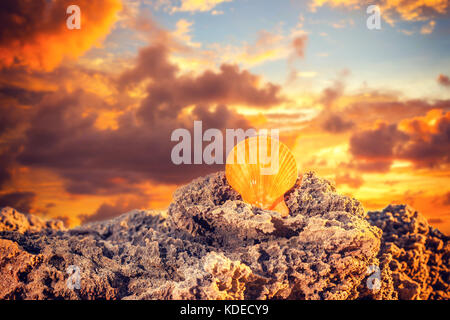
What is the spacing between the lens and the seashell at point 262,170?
6270 mm

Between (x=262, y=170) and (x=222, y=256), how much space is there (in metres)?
1.83

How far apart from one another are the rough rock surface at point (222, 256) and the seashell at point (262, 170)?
0.25 meters

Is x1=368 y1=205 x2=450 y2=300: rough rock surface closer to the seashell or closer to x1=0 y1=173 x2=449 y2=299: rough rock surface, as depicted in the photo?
x1=0 y1=173 x2=449 y2=299: rough rock surface

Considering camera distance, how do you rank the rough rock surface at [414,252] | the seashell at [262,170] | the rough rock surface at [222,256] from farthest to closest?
the rough rock surface at [414,252]
the seashell at [262,170]
the rough rock surface at [222,256]

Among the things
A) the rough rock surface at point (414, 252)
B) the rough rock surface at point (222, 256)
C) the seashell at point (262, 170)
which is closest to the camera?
the rough rock surface at point (222, 256)

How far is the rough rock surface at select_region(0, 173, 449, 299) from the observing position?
511cm

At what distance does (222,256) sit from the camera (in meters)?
→ 5.09

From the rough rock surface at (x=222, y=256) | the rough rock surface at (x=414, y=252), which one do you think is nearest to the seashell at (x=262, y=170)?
the rough rock surface at (x=222, y=256)

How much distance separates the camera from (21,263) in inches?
212

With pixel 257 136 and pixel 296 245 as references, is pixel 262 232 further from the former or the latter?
pixel 257 136

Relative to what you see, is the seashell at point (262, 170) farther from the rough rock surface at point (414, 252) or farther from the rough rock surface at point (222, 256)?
the rough rock surface at point (414, 252)

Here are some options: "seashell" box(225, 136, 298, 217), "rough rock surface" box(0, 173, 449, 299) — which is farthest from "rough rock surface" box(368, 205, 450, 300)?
"seashell" box(225, 136, 298, 217)

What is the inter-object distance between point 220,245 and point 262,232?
81 cm

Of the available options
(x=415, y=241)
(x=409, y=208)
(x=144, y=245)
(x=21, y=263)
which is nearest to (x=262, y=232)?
(x=144, y=245)
